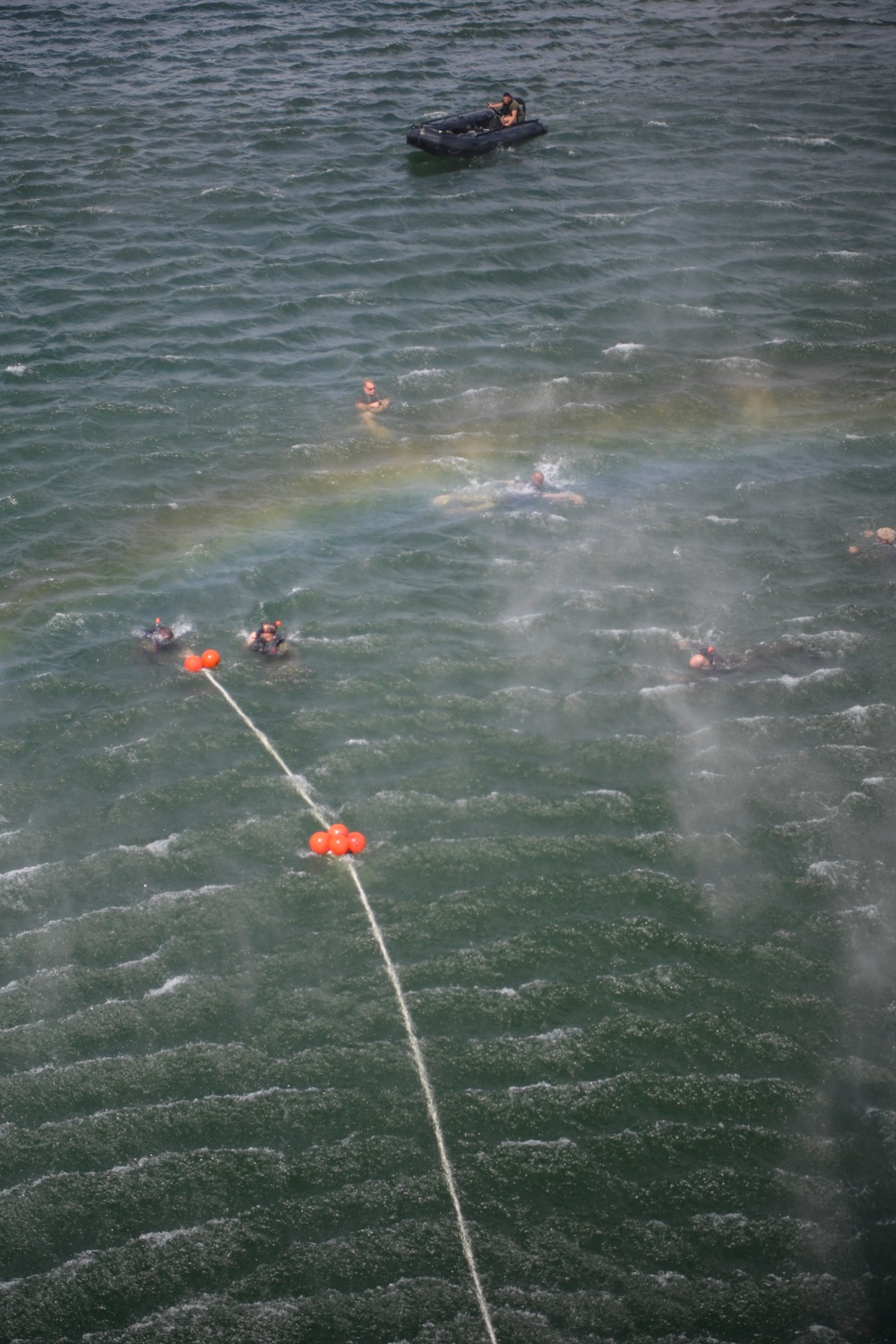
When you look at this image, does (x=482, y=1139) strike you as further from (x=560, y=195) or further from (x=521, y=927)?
(x=560, y=195)

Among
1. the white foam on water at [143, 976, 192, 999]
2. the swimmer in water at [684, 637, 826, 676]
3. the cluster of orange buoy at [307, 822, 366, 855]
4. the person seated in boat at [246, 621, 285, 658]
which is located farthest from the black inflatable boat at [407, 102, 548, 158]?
the white foam on water at [143, 976, 192, 999]

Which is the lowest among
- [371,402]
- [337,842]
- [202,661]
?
Result: [337,842]

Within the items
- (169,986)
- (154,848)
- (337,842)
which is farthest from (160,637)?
(169,986)

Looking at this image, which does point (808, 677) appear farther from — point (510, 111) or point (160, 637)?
point (510, 111)

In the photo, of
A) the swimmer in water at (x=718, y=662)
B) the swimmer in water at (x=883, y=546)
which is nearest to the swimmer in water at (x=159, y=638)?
the swimmer in water at (x=718, y=662)

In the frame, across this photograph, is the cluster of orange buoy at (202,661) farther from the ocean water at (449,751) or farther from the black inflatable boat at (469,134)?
the black inflatable boat at (469,134)

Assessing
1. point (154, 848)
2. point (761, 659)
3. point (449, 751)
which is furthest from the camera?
point (761, 659)

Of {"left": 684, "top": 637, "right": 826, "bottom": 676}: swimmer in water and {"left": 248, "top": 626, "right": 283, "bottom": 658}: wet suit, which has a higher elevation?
{"left": 248, "top": 626, "right": 283, "bottom": 658}: wet suit

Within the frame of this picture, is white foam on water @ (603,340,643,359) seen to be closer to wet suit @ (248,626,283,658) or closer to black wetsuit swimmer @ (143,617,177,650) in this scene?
wet suit @ (248,626,283,658)
